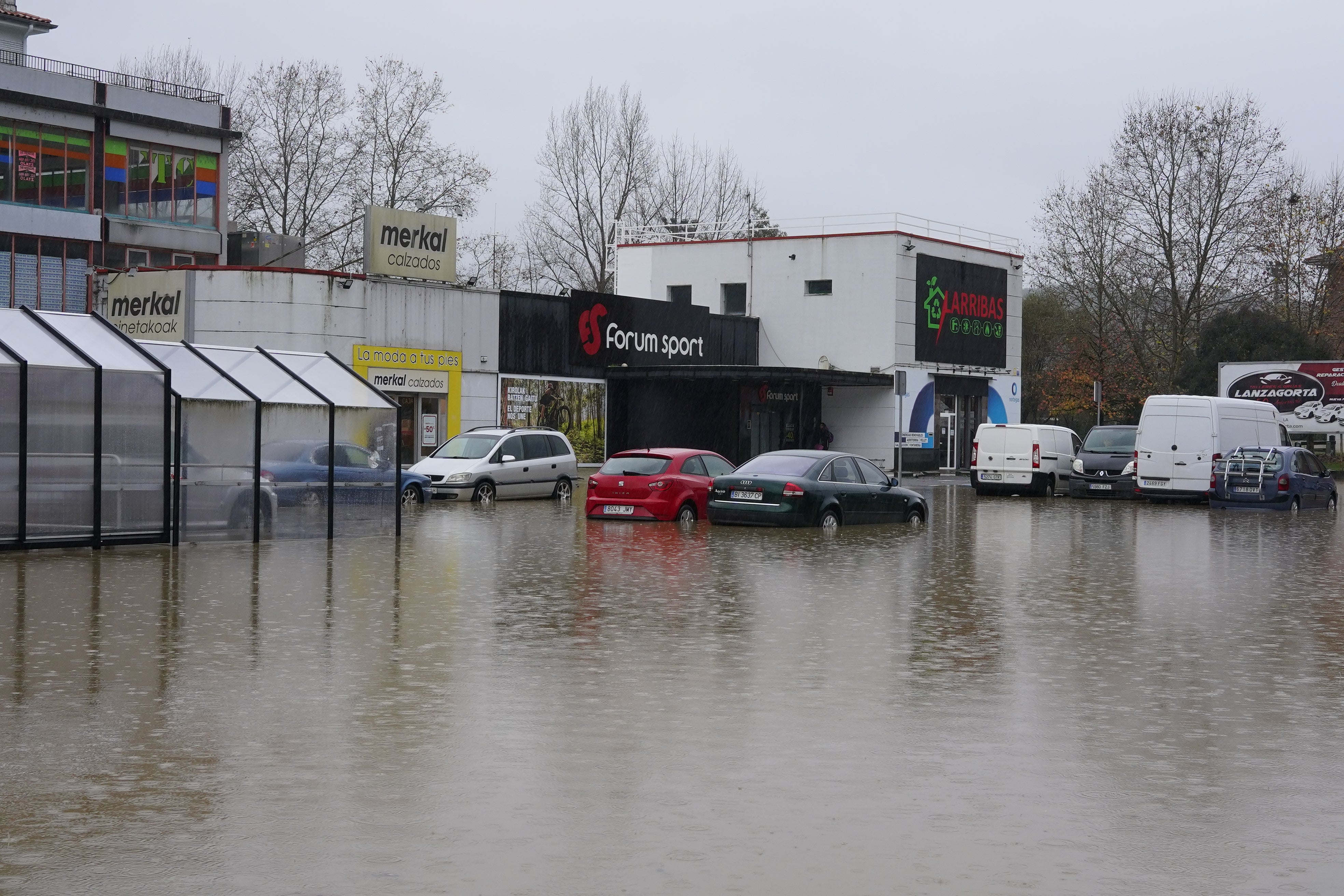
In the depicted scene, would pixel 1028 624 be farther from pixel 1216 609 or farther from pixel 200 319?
pixel 200 319

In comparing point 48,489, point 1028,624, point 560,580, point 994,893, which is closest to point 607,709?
point 994,893

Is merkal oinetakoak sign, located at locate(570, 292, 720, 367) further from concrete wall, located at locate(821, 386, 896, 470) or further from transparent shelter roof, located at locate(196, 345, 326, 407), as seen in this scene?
transparent shelter roof, located at locate(196, 345, 326, 407)

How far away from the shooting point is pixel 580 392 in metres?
43.7

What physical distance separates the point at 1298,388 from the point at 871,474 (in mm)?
30945

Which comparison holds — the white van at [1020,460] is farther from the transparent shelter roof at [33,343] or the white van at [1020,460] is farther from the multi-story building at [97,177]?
the multi-story building at [97,177]

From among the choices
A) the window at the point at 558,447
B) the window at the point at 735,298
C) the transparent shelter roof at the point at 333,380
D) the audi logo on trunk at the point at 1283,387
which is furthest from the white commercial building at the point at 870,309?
the transparent shelter roof at the point at 333,380

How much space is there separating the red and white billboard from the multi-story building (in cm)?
3530

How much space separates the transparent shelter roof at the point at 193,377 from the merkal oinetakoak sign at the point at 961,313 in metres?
34.0

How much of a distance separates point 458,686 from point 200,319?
2909 centimetres

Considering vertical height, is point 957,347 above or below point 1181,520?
above

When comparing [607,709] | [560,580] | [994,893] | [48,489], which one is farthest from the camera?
[48,489]

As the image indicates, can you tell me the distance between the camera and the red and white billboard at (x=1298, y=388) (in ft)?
168

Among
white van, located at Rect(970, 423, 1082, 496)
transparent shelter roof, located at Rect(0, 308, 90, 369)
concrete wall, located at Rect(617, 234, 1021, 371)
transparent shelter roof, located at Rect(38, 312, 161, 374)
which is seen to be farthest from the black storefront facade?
transparent shelter roof, located at Rect(0, 308, 90, 369)

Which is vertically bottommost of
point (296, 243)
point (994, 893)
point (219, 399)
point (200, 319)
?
point (994, 893)
